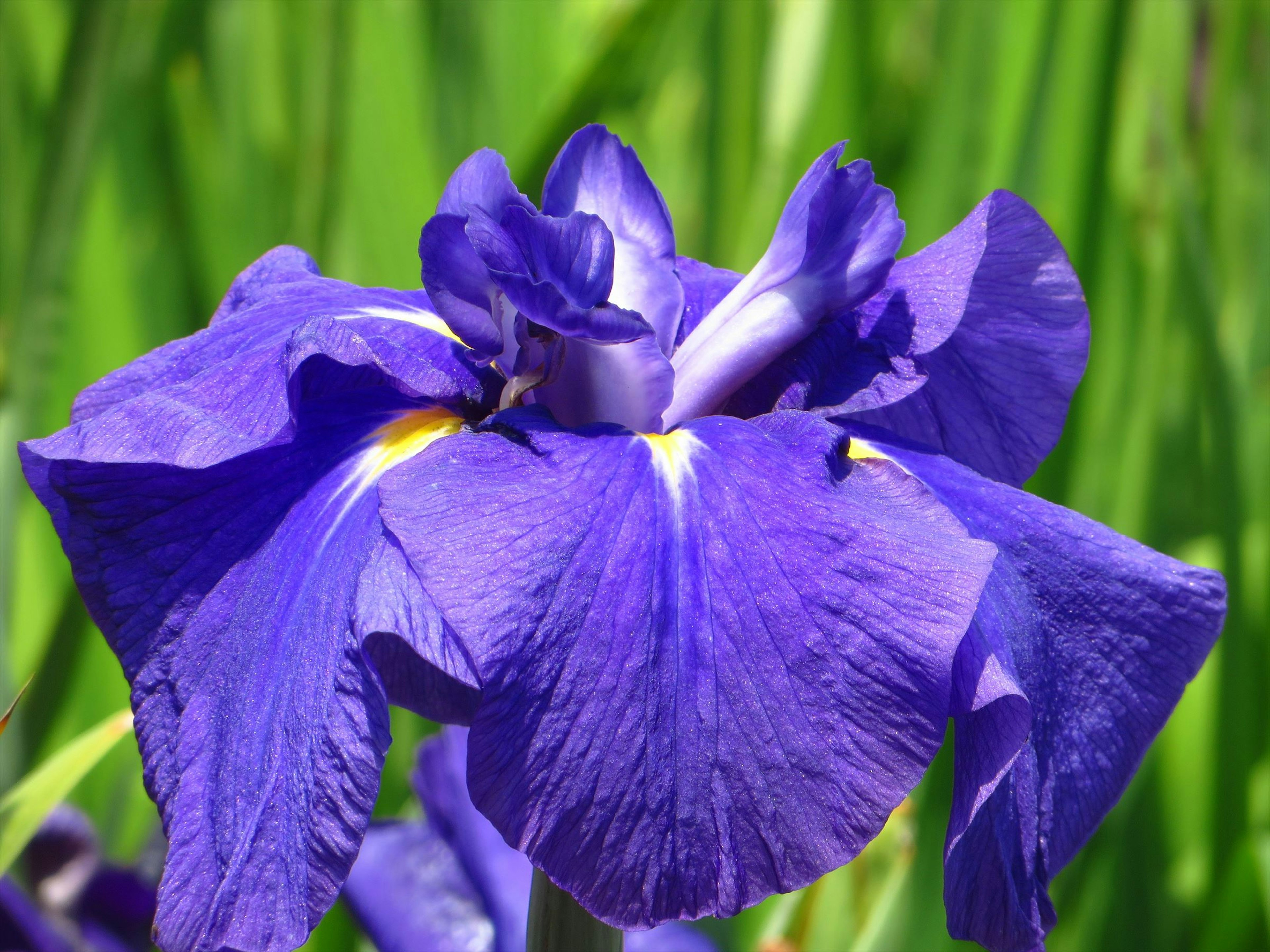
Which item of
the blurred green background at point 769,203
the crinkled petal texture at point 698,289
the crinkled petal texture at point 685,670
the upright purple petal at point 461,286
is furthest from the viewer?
the blurred green background at point 769,203

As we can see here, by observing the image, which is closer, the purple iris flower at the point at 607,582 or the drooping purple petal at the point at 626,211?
the purple iris flower at the point at 607,582

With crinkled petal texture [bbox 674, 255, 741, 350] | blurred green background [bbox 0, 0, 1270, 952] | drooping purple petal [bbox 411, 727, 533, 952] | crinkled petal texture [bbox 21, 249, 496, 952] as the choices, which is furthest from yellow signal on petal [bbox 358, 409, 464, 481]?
blurred green background [bbox 0, 0, 1270, 952]

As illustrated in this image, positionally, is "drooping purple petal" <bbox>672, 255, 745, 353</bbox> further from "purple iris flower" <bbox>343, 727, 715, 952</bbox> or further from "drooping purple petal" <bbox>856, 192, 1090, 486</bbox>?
"purple iris flower" <bbox>343, 727, 715, 952</bbox>

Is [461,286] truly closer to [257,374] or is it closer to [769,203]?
[257,374]

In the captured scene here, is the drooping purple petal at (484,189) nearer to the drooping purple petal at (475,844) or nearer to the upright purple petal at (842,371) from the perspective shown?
the upright purple petal at (842,371)

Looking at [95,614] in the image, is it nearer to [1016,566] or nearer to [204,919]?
[204,919]

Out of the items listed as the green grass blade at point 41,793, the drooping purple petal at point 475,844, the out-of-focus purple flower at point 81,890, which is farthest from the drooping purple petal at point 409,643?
the out-of-focus purple flower at point 81,890

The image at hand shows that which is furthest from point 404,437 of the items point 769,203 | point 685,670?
point 769,203
